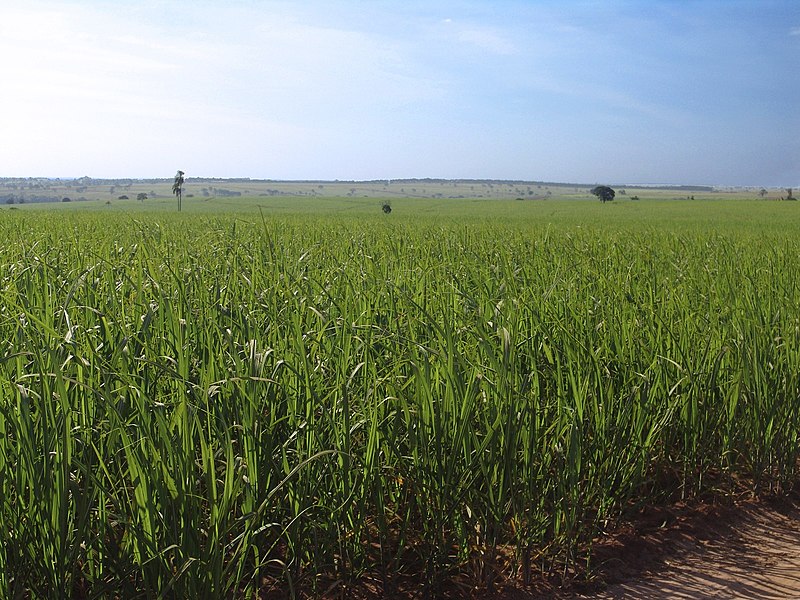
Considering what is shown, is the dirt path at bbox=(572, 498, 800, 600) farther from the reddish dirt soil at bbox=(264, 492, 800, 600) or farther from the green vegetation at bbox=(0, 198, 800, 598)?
the green vegetation at bbox=(0, 198, 800, 598)

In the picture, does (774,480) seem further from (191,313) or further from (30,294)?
(30,294)

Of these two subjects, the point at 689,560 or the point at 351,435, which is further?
the point at 689,560

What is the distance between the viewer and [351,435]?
229 cm

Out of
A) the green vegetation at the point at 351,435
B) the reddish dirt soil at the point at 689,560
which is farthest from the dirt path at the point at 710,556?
the green vegetation at the point at 351,435

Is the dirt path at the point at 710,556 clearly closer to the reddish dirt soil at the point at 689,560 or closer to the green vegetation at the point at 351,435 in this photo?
the reddish dirt soil at the point at 689,560

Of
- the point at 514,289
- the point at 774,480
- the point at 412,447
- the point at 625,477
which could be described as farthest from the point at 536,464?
the point at 514,289

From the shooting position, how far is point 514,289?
13.1ft

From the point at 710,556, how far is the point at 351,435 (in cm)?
148

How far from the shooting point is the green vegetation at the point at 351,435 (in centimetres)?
169

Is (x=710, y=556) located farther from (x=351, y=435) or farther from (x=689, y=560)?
(x=351, y=435)

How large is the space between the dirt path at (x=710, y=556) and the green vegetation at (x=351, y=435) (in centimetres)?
12

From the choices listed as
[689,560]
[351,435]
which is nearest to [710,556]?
[689,560]

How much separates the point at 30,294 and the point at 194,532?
2.15 metres

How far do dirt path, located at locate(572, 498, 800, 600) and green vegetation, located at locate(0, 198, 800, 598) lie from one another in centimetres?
12
